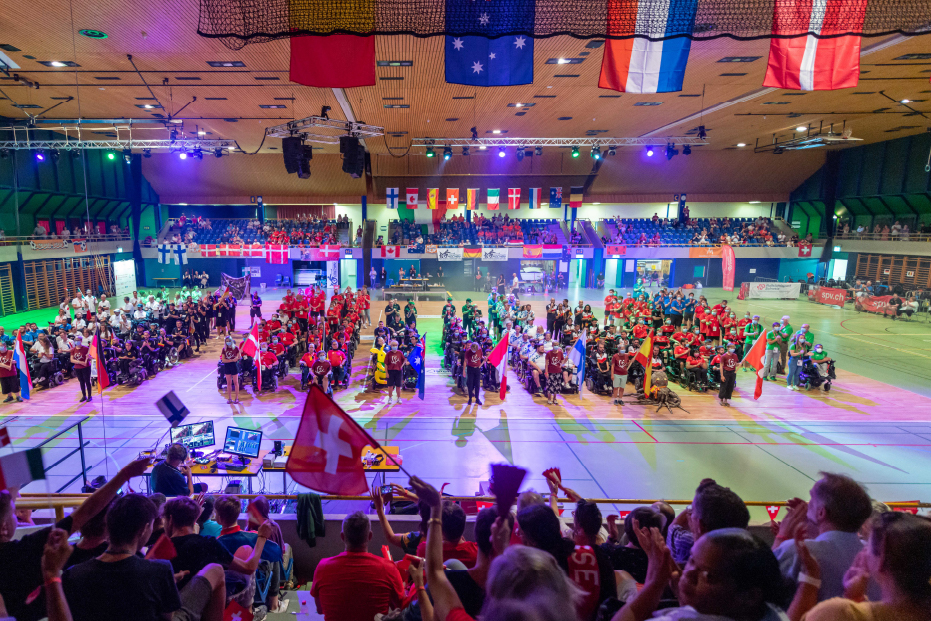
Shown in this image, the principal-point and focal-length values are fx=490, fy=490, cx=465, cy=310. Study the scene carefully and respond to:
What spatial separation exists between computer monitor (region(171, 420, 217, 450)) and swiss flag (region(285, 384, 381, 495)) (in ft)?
17.5

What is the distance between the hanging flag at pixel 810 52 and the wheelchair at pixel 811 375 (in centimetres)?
832

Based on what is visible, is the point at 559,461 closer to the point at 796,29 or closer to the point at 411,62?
the point at 796,29

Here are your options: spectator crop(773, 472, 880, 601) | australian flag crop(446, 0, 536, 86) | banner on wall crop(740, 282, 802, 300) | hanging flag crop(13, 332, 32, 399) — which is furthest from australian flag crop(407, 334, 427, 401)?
banner on wall crop(740, 282, 802, 300)

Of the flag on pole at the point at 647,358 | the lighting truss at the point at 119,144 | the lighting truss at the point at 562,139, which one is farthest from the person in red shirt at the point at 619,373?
the lighting truss at the point at 119,144

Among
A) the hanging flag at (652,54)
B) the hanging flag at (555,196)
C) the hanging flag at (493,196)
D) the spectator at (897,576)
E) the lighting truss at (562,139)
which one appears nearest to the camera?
the spectator at (897,576)

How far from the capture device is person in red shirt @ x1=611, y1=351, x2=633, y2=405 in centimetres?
1232

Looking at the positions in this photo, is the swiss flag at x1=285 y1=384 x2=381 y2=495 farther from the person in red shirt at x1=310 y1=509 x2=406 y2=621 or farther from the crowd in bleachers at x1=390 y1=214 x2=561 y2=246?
the crowd in bleachers at x1=390 y1=214 x2=561 y2=246

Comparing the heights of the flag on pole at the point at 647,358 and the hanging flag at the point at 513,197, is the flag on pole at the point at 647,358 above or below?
below

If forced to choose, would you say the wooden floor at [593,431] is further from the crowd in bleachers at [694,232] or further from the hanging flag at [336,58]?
the crowd in bleachers at [694,232]

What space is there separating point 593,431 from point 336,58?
8548 millimetres

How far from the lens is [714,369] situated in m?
13.5

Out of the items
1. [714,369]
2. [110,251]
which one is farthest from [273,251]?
[714,369]

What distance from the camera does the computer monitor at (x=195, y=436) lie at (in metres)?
7.84

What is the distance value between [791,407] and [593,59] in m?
10.1
